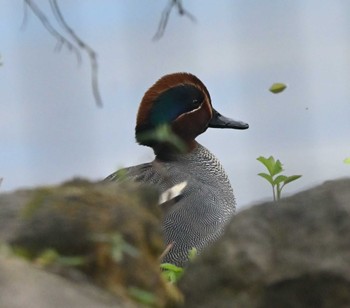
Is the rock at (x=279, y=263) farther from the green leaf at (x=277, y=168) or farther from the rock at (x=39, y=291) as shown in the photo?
the green leaf at (x=277, y=168)

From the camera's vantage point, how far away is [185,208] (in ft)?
18.7

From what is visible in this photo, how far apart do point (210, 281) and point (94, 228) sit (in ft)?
0.78

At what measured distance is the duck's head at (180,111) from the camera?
655 cm

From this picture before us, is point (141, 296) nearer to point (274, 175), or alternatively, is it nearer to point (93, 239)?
point (93, 239)

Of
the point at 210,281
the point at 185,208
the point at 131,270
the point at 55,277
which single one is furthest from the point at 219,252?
the point at 185,208

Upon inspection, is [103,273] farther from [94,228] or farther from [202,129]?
[202,129]

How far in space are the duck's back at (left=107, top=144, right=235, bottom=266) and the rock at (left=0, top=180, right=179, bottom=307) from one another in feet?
10.9

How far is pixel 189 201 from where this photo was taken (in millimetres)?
5723

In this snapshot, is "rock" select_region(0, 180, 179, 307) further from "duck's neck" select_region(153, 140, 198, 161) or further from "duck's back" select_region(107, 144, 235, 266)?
"duck's neck" select_region(153, 140, 198, 161)

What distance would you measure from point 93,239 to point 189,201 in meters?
4.10

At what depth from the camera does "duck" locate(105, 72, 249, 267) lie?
5.45 m

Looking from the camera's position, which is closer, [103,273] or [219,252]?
[103,273]

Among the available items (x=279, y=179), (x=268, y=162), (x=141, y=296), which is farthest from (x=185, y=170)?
(x=141, y=296)

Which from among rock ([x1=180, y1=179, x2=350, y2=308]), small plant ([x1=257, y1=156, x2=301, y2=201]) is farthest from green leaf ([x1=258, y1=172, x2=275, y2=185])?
rock ([x1=180, y1=179, x2=350, y2=308])
